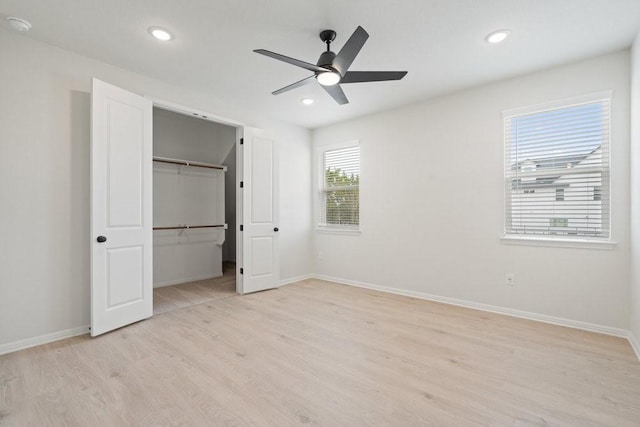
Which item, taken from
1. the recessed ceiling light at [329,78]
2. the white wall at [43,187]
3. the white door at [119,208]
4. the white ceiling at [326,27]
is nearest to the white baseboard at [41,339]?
the white wall at [43,187]

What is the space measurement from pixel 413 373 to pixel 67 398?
2312 millimetres

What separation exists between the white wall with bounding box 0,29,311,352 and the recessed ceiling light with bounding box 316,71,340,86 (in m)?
2.29

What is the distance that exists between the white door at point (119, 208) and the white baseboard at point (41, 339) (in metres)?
0.24

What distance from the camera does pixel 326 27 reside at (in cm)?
244

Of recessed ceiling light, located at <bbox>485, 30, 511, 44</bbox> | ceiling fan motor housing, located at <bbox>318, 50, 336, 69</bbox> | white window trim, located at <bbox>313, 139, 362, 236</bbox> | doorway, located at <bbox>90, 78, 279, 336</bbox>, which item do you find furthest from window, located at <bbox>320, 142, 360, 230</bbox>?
ceiling fan motor housing, located at <bbox>318, 50, 336, 69</bbox>


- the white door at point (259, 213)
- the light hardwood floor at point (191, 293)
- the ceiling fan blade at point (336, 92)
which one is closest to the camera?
the ceiling fan blade at point (336, 92)

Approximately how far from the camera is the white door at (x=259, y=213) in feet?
14.0

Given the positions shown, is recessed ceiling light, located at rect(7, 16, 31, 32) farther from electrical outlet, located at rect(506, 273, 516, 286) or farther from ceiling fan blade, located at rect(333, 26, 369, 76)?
electrical outlet, located at rect(506, 273, 516, 286)

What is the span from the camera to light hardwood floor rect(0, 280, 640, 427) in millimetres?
1737

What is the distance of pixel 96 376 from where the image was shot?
213 cm

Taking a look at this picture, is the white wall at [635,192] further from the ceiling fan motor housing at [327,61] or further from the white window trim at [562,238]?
the ceiling fan motor housing at [327,61]

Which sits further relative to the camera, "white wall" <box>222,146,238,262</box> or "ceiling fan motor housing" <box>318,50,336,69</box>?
"white wall" <box>222,146,238,262</box>

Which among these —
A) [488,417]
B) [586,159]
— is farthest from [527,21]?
[488,417]

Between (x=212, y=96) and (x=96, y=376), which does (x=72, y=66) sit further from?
(x=96, y=376)
